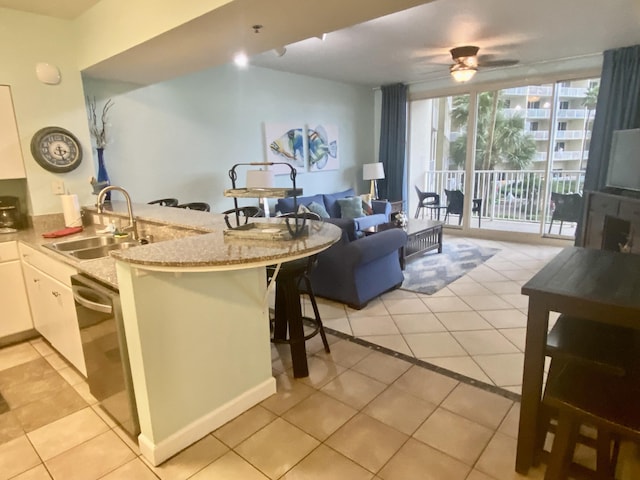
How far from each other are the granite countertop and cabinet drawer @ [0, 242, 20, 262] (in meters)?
0.32

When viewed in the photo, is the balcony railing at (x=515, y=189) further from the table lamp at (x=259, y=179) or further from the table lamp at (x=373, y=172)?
the table lamp at (x=259, y=179)

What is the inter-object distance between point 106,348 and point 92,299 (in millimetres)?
250

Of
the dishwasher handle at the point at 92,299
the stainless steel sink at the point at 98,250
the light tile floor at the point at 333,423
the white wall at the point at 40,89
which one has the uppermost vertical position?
the white wall at the point at 40,89

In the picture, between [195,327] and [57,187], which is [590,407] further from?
[57,187]

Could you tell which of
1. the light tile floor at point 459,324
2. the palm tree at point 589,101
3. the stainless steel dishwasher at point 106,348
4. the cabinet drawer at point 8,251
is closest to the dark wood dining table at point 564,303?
the light tile floor at point 459,324

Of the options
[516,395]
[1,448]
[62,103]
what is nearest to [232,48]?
[62,103]

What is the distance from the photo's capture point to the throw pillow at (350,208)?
5.55m

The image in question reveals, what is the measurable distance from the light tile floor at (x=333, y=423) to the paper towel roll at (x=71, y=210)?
3.15ft

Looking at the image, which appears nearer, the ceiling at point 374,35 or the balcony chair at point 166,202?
the ceiling at point 374,35

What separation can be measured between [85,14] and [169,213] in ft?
5.36

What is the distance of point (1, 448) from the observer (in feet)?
6.34

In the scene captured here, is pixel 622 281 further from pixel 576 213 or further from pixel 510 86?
pixel 510 86

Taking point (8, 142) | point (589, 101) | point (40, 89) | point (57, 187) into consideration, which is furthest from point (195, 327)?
point (589, 101)

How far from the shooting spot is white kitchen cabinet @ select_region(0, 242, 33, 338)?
2.85 m
